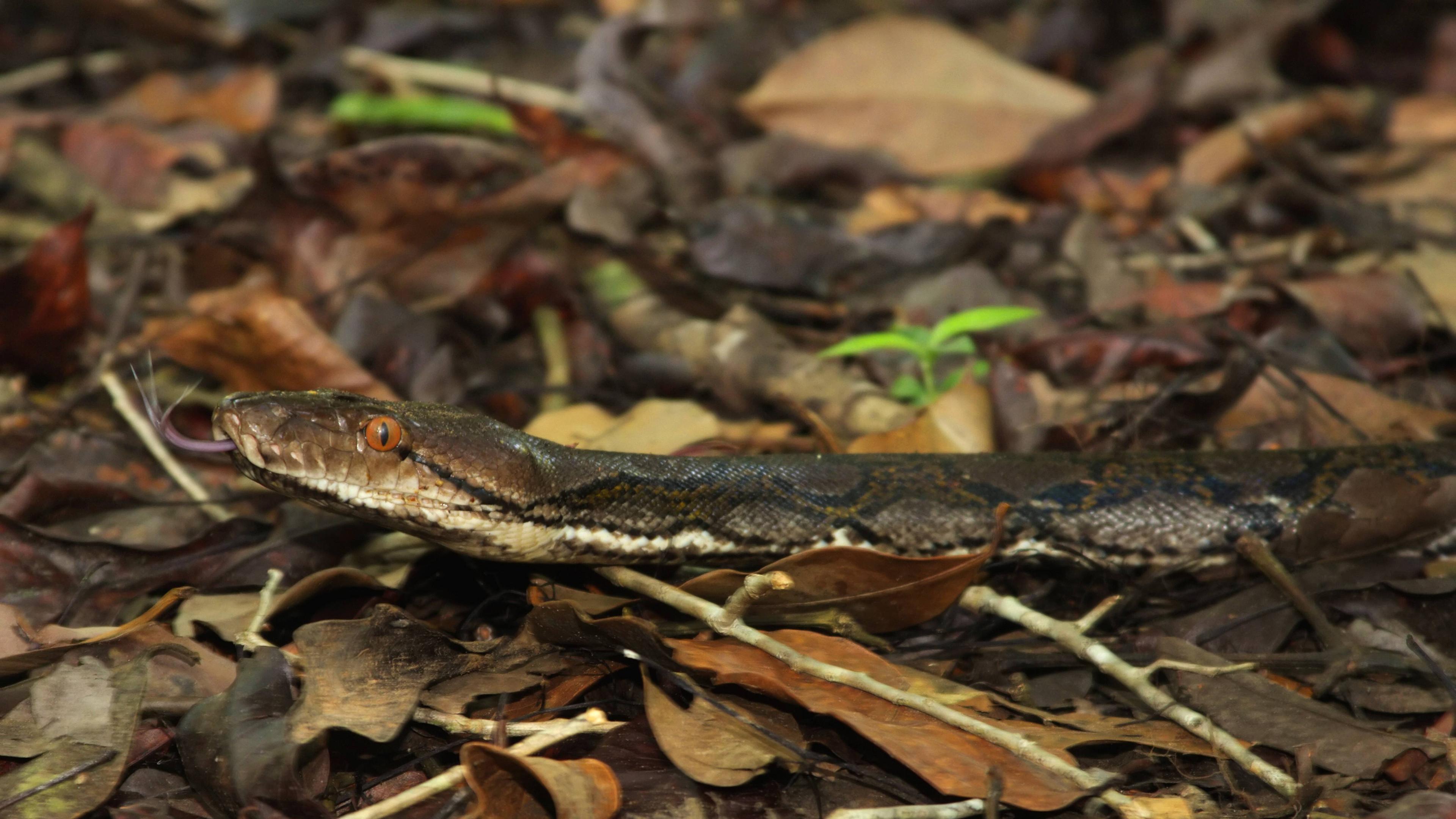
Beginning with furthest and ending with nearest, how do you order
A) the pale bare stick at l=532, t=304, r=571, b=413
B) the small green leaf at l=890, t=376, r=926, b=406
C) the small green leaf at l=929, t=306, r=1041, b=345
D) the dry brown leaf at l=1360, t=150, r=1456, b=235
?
1. the dry brown leaf at l=1360, t=150, r=1456, b=235
2. the pale bare stick at l=532, t=304, r=571, b=413
3. the small green leaf at l=890, t=376, r=926, b=406
4. the small green leaf at l=929, t=306, r=1041, b=345

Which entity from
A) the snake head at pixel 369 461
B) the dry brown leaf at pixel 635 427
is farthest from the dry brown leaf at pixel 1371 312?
the snake head at pixel 369 461

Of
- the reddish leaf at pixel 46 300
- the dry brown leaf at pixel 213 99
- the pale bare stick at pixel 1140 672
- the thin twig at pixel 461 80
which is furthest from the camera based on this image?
the dry brown leaf at pixel 213 99

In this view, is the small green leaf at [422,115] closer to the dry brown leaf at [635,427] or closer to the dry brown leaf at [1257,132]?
the dry brown leaf at [635,427]

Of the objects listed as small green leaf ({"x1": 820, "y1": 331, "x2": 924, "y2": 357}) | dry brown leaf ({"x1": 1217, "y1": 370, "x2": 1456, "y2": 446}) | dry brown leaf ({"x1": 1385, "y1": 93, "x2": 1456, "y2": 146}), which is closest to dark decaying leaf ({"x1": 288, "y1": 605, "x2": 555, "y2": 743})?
small green leaf ({"x1": 820, "y1": 331, "x2": 924, "y2": 357})

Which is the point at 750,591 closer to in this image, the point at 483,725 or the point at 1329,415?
the point at 483,725

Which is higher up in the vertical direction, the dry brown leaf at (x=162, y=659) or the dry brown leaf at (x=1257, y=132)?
the dry brown leaf at (x=1257, y=132)

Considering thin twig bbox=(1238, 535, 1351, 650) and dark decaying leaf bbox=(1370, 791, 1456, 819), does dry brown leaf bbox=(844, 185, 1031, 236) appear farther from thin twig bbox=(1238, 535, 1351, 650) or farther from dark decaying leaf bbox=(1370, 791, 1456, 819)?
dark decaying leaf bbox=(1370, 791, 1456, 819)
